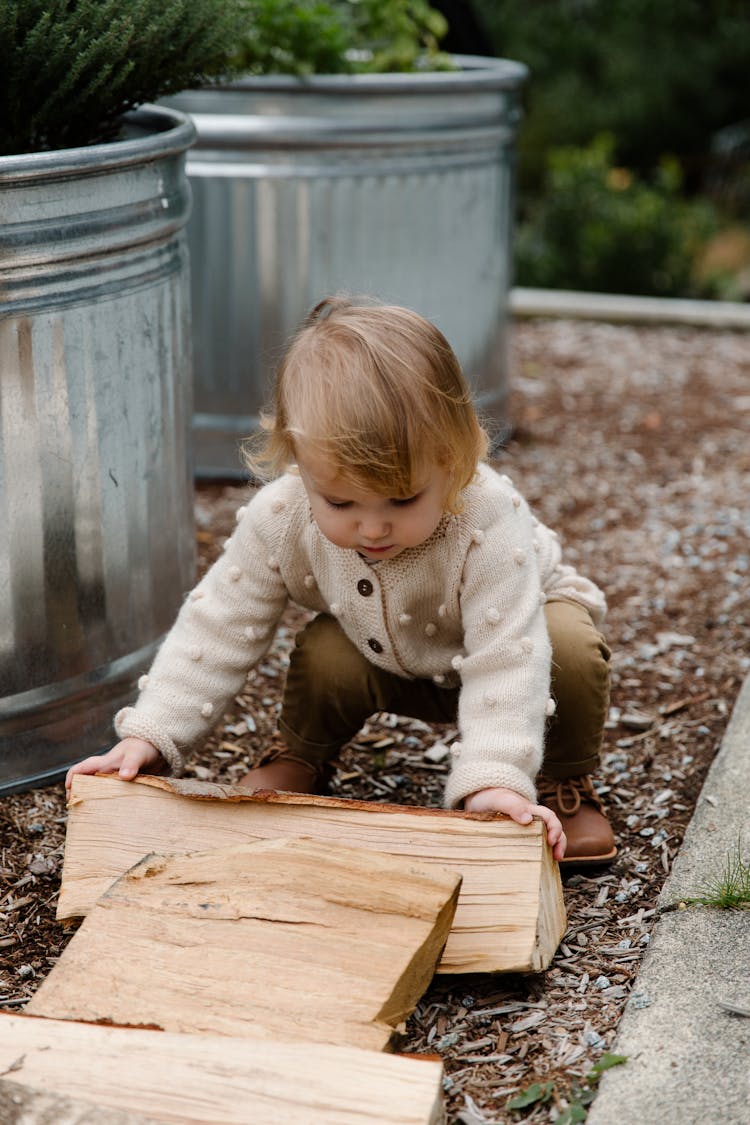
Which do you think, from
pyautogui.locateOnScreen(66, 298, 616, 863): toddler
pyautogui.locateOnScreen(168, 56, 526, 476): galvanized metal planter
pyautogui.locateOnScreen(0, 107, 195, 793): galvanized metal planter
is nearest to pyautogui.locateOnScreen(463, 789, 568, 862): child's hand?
pyautogui.locateOnScreen(66, 298, 616, 863): toddler

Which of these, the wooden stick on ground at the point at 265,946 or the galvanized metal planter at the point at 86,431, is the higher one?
the galvanized metal planter at the point at 86,431

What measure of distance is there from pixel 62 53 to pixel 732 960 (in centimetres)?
175

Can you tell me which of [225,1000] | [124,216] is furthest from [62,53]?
[225,1000]

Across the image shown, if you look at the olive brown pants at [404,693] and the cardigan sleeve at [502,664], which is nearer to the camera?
the cardigan sleeve at [502,664]

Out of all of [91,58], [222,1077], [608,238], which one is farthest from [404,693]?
[608,238]

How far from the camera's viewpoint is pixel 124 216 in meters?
2.32

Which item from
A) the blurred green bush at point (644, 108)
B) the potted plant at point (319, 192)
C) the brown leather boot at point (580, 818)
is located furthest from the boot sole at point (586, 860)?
the blurred green bush at point (644, 108)

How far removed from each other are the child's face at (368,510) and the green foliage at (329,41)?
2.22 metres

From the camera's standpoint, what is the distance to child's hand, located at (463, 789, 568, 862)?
6.59ft

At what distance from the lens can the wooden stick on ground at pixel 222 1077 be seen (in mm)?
1554

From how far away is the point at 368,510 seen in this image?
6.59ft

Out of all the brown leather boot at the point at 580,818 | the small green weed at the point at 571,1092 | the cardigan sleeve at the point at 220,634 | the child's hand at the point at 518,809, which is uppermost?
the cardigan sleeve at the point at 220,634

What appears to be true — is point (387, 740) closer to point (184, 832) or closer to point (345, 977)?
point (184, 832)

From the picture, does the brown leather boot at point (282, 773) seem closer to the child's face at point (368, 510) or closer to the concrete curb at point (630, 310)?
the child's face at point (368, 510)
